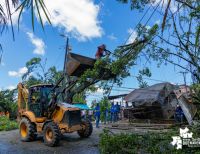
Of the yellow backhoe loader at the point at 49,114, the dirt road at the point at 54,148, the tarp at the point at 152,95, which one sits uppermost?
the tarp at the point at 152,95

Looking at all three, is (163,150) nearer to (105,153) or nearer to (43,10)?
(105,153)

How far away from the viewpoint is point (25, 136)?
17828 millimetres

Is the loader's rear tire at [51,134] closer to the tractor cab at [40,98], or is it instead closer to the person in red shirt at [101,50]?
the tractor cab at [40,98]

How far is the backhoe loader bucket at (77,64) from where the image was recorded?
1271cm

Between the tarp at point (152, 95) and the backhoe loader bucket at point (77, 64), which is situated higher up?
the tarp at point (152, 95)

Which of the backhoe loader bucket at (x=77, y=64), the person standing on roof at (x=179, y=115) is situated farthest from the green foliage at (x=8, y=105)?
the backhoe loader bucket at (x=77, y=64)

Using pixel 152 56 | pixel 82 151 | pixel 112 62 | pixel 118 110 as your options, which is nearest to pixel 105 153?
pixel 112 62

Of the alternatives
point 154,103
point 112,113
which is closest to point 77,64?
point 154,103

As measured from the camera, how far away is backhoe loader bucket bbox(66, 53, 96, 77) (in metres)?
12.7

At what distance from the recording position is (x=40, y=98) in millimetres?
17500

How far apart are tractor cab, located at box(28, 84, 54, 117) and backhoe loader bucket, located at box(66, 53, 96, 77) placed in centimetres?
463

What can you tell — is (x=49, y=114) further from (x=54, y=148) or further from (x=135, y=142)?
(x=135, y=142)

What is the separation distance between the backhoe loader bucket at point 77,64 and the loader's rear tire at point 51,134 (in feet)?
11.8

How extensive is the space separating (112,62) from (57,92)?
25.3ft
